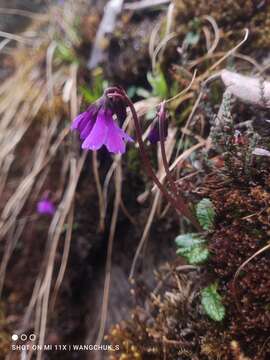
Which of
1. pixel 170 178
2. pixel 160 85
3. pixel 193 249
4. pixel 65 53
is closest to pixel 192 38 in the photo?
pixel 160 85

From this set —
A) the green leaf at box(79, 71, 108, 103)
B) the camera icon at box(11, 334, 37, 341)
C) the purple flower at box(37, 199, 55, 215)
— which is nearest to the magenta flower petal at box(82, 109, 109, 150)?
the green leaf at box(79, 71, 108, 103)

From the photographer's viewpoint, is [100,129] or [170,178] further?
[170,178]

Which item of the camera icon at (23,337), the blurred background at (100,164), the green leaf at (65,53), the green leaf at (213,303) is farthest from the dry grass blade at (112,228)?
the green leaf at (65,53)

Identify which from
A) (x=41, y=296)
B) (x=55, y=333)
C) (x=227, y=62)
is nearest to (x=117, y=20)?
(x=227, y=62)

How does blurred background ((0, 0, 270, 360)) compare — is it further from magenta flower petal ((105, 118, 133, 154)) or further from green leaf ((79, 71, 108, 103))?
magenta flower petal ((105, 118, 133, 154))

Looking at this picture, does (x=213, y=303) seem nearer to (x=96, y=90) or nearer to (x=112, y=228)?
(x=112, y=228)

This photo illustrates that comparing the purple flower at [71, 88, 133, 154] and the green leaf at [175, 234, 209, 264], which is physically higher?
the purple flower at [71, 88, 133, 154]

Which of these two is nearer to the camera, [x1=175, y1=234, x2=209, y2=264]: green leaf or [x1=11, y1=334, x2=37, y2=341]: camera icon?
[x1=175, y1=234, x2=209, y2=264]: green leaf

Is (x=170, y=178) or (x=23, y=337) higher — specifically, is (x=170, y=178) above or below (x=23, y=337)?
above
